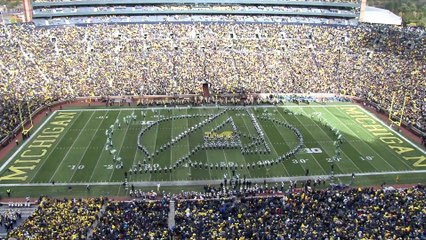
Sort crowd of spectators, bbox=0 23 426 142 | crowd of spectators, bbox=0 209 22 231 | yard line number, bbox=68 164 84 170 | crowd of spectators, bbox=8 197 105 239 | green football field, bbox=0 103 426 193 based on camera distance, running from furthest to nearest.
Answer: crowd of spectators, bbox=0 23 426 142, yard line number, bbox=68 164 84 170, green football field, bbox=0 103 426 193, crowd of spectators, bbox=0 209 22 231, crowd of spectators, bbox=8 197 105 239

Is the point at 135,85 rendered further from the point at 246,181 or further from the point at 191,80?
the point at 246,181

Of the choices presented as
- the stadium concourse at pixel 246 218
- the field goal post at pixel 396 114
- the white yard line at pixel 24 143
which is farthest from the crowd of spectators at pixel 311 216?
the field goal post at pixel 396 114

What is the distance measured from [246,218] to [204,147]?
14146mm

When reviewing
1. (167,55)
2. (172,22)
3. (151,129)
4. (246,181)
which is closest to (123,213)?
(246,181)

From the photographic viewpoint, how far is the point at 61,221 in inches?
863

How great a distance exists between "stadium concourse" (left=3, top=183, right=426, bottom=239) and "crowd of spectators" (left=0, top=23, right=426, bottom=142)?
2180 cm

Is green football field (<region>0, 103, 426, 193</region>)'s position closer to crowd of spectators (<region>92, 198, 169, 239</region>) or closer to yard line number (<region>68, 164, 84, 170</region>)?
yard line number (<region>68, 164, 84, 170</region>)

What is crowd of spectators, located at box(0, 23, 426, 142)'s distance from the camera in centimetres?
5022

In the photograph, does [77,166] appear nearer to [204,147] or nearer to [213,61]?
[204,147]

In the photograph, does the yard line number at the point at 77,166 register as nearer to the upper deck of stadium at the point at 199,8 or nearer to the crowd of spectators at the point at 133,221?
the crowd of spectators at the point at 133,221

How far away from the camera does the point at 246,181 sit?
30.2 m

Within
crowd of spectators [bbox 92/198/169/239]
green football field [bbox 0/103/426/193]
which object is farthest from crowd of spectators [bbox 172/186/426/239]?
green football field [bbox 0/103/426/193]

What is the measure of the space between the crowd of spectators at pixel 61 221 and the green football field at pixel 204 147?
5988 millimetres

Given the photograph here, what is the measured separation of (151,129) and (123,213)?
701 inches
